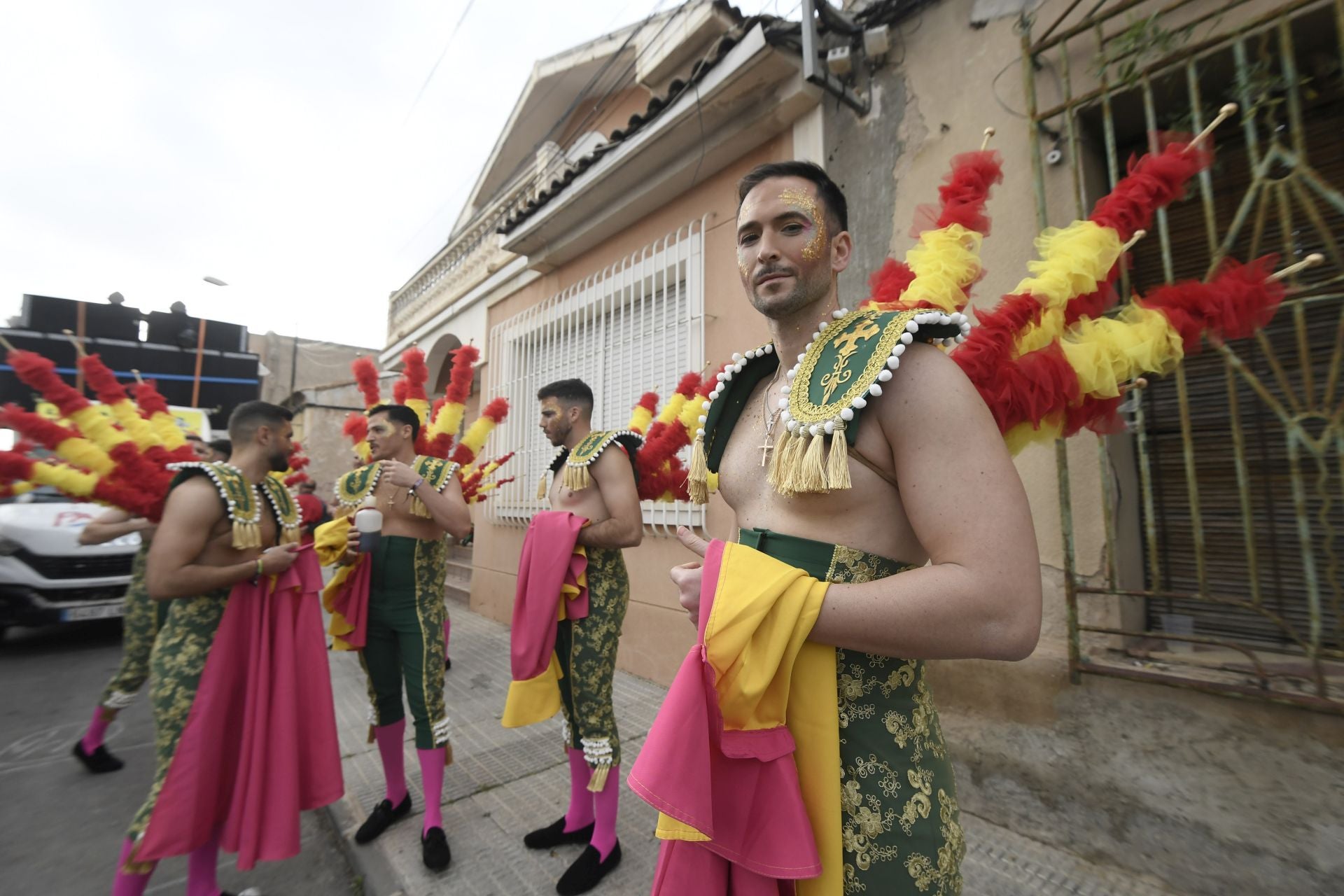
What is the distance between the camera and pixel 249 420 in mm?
2965

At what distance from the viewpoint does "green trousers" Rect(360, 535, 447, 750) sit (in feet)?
9.87

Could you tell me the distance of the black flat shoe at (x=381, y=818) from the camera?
2.92m

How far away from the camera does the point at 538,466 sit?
273 inches

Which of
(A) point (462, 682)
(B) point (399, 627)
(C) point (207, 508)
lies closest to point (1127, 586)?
(B) point (399, 627)

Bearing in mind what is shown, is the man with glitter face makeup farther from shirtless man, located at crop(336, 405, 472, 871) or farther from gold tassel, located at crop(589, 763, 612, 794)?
shirtless man, located at crop(336, 405, 472, 871)

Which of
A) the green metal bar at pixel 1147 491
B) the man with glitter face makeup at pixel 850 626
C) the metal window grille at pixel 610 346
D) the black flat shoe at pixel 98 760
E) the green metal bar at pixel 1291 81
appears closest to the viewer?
the man with glitter face makeup at pixel 850 626

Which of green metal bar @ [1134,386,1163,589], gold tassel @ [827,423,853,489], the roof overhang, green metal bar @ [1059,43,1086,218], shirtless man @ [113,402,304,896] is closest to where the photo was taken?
gold tassel @ [827,423,853,489]

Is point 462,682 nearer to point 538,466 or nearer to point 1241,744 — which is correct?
point 538,466

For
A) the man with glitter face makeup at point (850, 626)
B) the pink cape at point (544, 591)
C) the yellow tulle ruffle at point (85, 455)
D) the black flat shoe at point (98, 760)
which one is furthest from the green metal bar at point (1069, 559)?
A: the black flat shoe at point (98, 760)

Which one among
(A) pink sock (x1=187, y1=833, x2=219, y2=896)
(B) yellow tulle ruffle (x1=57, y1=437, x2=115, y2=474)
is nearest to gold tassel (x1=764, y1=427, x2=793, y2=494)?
(A) pink sock (x1=187, y1=833, x2=219, y2=896)

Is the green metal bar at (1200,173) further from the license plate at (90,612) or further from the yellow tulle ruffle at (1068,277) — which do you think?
the license plate at (90,612)

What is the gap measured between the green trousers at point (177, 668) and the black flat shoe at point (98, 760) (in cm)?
203

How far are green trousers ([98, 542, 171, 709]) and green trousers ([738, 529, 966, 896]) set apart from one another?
14.3 feet

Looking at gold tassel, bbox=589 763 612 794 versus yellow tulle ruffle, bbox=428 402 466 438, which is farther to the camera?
yellow tulle ruffle, bbox=428 402 466 438
